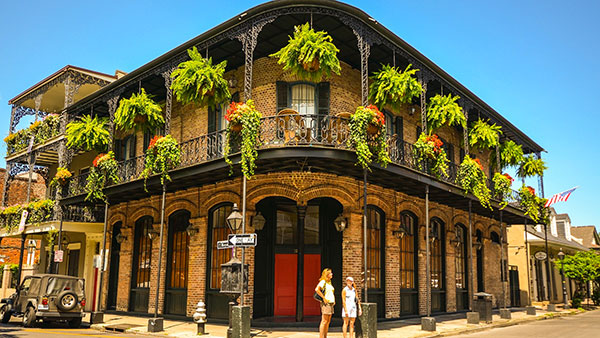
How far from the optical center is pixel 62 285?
14.5m

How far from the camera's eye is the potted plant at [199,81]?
13516 millimetres

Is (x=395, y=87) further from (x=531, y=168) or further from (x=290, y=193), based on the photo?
(x=531, y=168)

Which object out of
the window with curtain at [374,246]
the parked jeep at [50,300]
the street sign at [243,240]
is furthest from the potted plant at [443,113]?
the parked jeep at [50,300]

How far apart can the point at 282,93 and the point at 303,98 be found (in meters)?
0.67

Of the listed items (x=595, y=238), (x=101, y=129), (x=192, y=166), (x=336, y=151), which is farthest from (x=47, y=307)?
(x=595, y=238)

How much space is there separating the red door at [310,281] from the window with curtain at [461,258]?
7.84 metres

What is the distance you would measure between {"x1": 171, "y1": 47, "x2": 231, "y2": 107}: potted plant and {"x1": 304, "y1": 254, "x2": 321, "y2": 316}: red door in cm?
548

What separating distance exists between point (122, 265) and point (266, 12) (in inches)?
460

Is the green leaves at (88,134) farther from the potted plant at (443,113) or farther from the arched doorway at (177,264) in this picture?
the potted plant at (443,113)

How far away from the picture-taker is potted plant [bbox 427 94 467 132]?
1542cm

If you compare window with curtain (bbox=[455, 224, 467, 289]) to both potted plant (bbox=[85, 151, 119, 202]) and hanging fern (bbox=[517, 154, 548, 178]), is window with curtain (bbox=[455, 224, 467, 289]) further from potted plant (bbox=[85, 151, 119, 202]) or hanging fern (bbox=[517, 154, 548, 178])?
potted plant (bbox=[85, 151, 119, 202])

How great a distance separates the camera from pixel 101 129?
18.5m

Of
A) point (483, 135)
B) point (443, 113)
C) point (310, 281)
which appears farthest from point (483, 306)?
point (443, 113)

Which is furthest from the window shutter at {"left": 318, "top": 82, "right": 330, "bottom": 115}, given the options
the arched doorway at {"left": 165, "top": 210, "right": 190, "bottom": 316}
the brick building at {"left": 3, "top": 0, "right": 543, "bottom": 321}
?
the arched doorway at {"left": 165, "top": 210, "right": 190, "bottom": 316}
